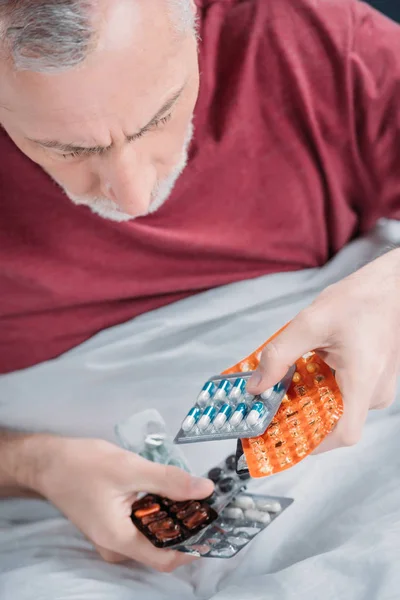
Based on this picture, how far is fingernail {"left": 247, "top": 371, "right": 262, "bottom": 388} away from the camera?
63cm

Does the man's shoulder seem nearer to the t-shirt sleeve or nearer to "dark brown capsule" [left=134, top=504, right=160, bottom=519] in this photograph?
the t-shirt sleeve

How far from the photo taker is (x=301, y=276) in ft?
3.10

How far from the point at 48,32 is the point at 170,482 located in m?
0.41

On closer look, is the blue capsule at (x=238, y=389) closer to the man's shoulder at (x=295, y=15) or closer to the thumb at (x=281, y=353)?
the thumb at (x=281, y=353)

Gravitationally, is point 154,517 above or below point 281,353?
below

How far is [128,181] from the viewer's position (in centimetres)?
69

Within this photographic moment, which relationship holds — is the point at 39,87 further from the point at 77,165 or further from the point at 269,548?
the point at 269,548

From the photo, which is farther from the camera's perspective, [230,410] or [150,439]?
[150,439]

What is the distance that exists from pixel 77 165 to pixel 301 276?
13.1 inches

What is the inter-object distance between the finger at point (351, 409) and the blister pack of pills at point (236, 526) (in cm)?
12

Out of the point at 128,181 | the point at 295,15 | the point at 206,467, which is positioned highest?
the point at 295,15

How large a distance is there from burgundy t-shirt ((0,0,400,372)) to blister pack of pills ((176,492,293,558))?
0.87 feet

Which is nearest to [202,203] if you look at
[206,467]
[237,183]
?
[237,183]

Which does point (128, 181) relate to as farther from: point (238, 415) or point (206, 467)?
point (206, 467)
